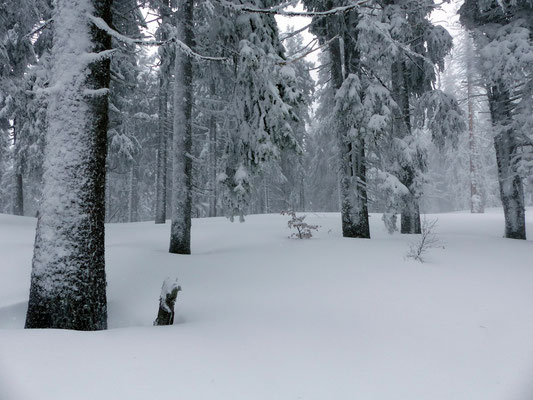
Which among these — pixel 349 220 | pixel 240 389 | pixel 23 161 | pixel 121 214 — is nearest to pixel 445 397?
pixel 240 389

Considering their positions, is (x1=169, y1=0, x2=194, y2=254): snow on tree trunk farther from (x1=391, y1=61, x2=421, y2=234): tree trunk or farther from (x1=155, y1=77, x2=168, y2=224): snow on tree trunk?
(x1=155, y1=77, x2=168, y2=224): snow on tree trunk

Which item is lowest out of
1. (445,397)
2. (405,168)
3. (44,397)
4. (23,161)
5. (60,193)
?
(445,397)

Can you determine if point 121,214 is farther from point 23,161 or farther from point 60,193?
point 60,193

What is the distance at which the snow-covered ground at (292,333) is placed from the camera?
2492 millimetres

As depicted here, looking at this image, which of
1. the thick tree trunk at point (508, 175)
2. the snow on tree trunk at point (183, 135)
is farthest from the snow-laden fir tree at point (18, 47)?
the thick tree trunk at point (508, 175)

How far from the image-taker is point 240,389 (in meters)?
2.49

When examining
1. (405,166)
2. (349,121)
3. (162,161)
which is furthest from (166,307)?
(162,161)

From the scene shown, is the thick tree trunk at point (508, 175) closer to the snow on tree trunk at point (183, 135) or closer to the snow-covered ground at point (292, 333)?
the snow-covered ground at point (292, 333)

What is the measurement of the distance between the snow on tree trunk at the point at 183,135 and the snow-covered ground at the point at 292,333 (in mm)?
1205

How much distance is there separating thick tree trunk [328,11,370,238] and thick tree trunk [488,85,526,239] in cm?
480

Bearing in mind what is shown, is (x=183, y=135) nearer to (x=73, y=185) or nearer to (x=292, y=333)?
(x=73, y=185)

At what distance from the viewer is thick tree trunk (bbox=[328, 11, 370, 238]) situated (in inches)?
352

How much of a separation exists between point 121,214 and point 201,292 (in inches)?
1234

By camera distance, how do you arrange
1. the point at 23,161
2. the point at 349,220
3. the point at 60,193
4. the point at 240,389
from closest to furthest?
1. the point at 240,389
2. the point at 60,193
3. the point at 349,220
4. the point at 23,161
